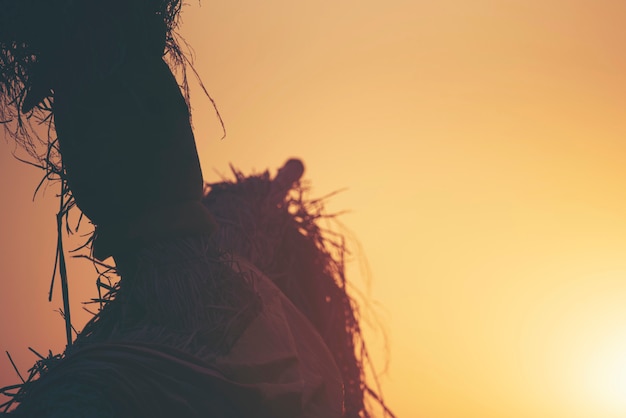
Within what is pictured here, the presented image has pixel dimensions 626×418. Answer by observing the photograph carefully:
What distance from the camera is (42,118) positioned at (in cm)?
188

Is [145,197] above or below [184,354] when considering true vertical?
above

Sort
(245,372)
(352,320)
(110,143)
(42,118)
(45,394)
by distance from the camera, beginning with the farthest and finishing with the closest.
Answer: (352,320) < (42,118) < (110,143) < (245,372) < (45,394)

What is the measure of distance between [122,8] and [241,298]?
79 cm

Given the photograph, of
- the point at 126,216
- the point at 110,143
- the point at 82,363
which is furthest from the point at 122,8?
the point at 82,363

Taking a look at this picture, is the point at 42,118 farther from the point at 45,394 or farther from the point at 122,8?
the point at 45,394

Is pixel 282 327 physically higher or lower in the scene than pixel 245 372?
higher

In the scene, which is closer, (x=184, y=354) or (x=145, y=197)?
(x=184, y=354)

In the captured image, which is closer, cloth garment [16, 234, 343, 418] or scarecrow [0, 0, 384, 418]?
cloth garment [16, 234, 343, 418]

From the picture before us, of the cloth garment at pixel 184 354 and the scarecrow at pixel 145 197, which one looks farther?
the scarecrow at pixel 145 197

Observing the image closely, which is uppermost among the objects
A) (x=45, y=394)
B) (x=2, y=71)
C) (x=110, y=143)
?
(x=2, y=71)

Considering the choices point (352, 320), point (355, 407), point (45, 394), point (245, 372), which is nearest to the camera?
point (45, 394)

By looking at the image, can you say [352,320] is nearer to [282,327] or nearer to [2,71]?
[282,327]

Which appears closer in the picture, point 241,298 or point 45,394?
point 45,394

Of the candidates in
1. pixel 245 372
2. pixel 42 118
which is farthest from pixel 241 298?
pixel 42 118
